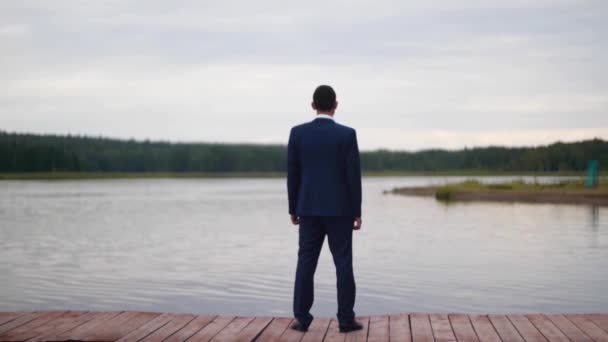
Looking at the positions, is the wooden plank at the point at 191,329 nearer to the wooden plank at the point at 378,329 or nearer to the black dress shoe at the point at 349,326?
the black dress shoe at the point at 349,326

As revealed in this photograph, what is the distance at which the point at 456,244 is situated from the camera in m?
21.9

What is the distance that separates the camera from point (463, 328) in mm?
7000

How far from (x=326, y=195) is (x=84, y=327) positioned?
2.44 m

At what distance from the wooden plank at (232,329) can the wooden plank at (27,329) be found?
1579 millimetres

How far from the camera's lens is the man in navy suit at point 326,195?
6902 millimetres

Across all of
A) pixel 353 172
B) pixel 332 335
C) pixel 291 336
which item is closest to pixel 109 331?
pixel 291 336

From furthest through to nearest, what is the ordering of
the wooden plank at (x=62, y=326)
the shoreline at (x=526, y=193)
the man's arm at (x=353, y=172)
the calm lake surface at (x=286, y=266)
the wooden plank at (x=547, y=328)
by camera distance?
the shoreline at (x=526, y=193), the calm lake surface at (x=286, y=266), the man's arm at (x=353, y=172), the wooden plank at (x=62, y=326), the wooden plank at (x=547, y=328)

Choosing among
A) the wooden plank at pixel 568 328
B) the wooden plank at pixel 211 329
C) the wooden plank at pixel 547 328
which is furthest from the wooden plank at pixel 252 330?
the wooden plank at pixel 568 328

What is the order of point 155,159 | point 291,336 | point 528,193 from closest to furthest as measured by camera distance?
point 291,336, point 528,193, point 155,159

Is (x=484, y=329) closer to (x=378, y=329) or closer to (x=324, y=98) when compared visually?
(x=378, y=329)

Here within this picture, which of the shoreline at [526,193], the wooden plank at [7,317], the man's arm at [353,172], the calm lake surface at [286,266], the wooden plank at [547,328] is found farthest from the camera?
the shoreline at [526,193]

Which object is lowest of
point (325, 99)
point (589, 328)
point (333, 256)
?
point (589, 328)

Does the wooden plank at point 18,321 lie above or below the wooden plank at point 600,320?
above

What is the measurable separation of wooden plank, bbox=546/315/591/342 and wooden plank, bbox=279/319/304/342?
223 centimetres
